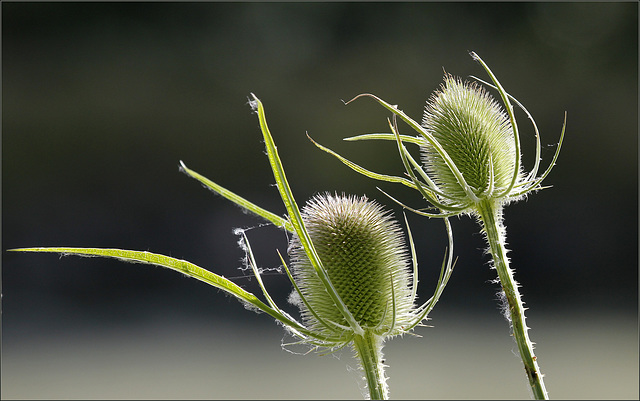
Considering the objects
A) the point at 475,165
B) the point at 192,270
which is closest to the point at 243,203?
the point at 192,270

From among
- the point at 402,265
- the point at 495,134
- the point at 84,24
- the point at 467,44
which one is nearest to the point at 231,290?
the point at 402,265

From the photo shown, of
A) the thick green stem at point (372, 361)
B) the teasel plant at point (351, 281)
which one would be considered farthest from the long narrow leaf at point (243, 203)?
the thick green stem at point (372, 361)

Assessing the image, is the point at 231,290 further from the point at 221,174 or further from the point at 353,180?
the point at 221,174

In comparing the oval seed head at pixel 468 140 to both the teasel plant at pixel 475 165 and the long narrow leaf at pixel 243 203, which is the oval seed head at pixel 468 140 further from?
the long narrow leaf at pixel 243 203

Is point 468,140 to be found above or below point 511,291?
above

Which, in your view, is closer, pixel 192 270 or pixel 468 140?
pixel 192 270

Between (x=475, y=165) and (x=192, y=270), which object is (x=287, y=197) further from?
(x=475, y=165)
